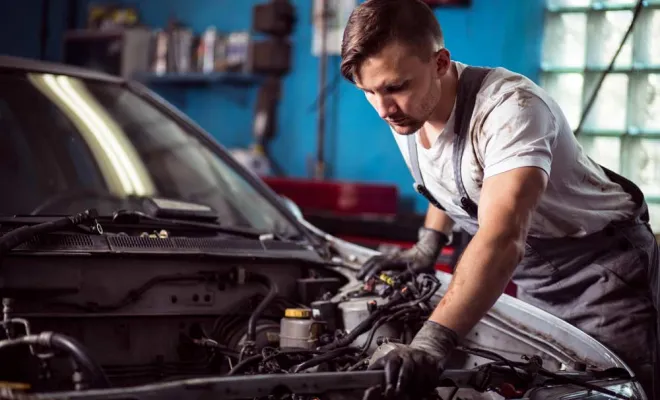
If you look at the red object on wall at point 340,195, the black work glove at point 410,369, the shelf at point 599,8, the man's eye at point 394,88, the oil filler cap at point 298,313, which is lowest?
the red object on wall at point 340,195

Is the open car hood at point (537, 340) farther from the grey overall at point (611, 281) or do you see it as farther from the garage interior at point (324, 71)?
the garage interior at point (324, 71)

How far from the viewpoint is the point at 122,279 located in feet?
8.02

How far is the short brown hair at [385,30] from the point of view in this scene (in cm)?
209

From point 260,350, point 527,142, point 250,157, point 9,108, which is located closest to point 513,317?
point 527,142

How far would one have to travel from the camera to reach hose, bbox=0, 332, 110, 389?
1.76 m

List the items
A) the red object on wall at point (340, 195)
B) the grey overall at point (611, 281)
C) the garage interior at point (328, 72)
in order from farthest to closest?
the red object on wall at point (340, 195) → the garage interior at point (328, 72) → the grey overall at point (611, 281)

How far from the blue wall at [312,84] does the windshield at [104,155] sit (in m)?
3.12

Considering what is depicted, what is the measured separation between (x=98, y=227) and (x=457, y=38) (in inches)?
171

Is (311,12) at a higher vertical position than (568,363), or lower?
higher

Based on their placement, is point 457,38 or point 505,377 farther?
point 457,38

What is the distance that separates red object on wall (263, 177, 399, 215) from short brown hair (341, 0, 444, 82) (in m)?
4.00

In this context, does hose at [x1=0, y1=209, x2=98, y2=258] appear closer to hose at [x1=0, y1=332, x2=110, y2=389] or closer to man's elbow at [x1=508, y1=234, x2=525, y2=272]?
hose at [x1=0, y1=332, x2=110, y2=389]

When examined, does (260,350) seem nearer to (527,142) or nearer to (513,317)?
(513,317)

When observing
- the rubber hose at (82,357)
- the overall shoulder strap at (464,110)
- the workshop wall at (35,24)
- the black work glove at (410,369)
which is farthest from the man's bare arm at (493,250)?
the workshop wall at (35,24)
